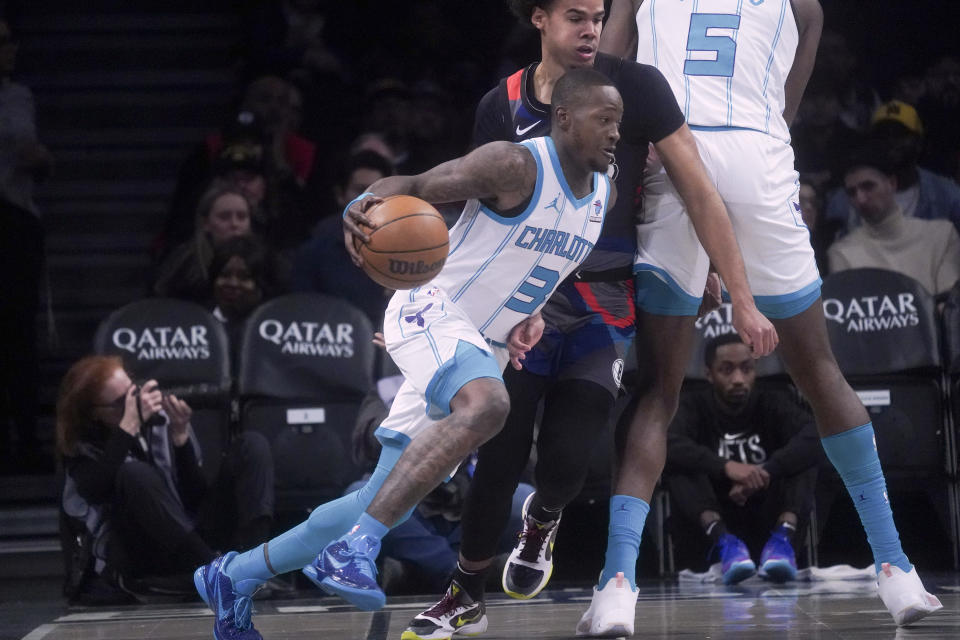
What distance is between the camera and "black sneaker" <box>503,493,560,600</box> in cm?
441

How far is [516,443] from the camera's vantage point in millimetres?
4242

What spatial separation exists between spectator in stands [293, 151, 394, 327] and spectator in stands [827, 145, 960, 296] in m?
2.41

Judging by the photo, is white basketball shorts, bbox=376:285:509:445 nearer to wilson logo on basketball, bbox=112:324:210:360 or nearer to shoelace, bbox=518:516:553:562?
shoelace, bbox=518:516:553:562

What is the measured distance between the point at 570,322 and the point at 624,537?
0.66 meters

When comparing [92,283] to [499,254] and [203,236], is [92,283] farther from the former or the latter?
[499,254]

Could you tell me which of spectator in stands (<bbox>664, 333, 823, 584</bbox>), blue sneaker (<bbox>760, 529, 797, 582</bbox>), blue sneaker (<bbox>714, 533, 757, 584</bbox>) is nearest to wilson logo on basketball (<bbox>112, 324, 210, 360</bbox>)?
spectator in stands (<bbox>664, 333, 823, 584</bbox>)

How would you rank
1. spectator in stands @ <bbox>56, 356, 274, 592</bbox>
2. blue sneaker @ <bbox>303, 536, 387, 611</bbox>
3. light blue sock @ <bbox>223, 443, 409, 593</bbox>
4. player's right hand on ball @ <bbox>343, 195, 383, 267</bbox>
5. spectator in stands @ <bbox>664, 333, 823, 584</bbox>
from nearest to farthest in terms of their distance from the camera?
blue sneaker @ <bbox>303, 536, 387, 611</bbox> < player's right hand on ball @ <bbox>343, 195, 383, 267</bbox> < light blue sock @ <bbox>223, 443, 409, 593</bbox> < spectator in stands @ <bbox>56, 356, 274, 592</bbox> < spectator in stands @ <bbox>664, 333, 823, 584</bbox>

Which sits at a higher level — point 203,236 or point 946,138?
point 946,138

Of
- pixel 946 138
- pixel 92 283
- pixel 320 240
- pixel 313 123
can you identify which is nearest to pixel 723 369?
pixel 320 240

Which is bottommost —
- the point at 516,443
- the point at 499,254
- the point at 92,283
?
the point at 516,443

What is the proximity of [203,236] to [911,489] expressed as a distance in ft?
12.1

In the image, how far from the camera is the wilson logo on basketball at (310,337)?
270 inches

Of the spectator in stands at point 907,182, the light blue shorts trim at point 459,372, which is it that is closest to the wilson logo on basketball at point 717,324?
the spectator in stands at point 907,182

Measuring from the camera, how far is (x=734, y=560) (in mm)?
6039
